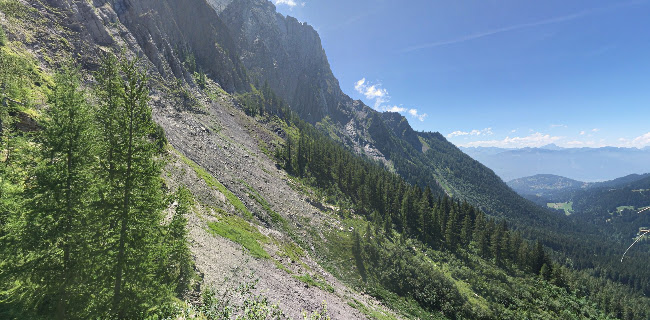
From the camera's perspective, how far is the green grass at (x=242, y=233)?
33312 mm

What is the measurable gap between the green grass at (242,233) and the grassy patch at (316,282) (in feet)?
A: 17.4

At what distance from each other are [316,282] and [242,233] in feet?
40.8

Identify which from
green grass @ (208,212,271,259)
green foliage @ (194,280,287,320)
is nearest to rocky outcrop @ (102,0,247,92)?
green grass @ (208,212,271,259)

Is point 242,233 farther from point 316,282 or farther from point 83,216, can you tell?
point 83,216

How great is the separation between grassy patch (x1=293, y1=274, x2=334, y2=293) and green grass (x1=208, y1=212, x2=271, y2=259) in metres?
5.30

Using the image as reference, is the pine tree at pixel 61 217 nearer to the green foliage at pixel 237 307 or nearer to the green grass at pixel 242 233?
the green foliage at pixel 237 307

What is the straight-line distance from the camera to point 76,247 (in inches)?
489

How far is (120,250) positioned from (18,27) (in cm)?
8551

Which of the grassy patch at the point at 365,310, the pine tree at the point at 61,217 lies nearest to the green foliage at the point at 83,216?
the pine tree at the point at 61,217

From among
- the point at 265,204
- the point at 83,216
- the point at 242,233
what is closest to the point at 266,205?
the point at 265,204

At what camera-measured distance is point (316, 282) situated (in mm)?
32500

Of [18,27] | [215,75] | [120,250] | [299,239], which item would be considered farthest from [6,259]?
[215,75]

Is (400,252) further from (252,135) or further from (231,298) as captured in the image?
(252,135)

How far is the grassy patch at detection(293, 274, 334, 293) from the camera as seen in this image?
30.9 metres
